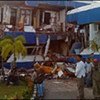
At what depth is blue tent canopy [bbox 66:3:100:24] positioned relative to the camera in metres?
22.2

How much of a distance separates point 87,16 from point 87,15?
0.22ft

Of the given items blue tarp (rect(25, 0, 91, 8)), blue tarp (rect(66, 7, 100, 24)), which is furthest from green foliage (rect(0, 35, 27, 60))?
blue tarp (rect(25, 0, 91, 8))

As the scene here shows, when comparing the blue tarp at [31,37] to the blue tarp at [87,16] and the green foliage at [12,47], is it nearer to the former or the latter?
the blue tarp at [87,16]

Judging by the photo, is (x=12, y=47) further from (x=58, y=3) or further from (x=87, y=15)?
(x=58, y=3)

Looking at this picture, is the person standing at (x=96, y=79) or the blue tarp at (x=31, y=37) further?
the blue tarp at (x=31, y=37)

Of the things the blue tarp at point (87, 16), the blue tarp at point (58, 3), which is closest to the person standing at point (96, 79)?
the blue tarp at point (87, 16)

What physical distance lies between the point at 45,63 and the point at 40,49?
76.1 inches

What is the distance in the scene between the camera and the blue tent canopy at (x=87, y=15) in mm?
22156

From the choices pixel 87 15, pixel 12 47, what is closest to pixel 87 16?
pixel 87 15

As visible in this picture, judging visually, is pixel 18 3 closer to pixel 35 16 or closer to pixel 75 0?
pixel 35 16

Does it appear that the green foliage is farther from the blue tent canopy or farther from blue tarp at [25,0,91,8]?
blue tarp at [25,0,91,8]

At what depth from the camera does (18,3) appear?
105 feet

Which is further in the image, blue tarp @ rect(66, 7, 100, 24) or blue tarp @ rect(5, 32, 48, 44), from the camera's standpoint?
blue tarp @ rect(5, 32, 48, 44)

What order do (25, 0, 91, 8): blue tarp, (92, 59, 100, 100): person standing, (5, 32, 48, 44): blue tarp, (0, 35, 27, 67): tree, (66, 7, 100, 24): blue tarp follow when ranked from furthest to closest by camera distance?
(25, 0, 91, 8): blue tarp, (5, 32, 48, 44): blue tarp, (66, 7, 100, 24): blue tarp, (0, 35, 27, 67): tree, (92, 59, 100, 100): person standing
